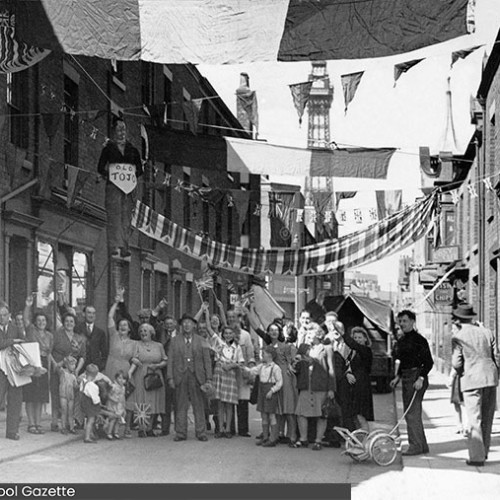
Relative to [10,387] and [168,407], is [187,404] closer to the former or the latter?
[168,407]

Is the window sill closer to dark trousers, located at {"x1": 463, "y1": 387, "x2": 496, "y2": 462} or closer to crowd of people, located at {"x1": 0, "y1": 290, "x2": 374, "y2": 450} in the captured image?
crowd of people, located at {"x1": 0, "y1": 290, "x2": 374, "y2": 450}

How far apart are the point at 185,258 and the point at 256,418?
2.83m

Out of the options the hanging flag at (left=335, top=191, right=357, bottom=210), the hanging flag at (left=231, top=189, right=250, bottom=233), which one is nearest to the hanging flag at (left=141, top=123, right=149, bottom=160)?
the hanging flag at (left=231, top=189, right=250, bottom=233)

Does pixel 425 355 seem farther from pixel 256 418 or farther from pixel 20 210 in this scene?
pixel 20 210

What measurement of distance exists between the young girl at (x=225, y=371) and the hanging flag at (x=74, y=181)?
205 centimetres

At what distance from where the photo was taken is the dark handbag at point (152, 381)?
961 centimetres

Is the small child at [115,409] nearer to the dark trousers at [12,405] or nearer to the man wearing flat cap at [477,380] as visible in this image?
the dark trousers at [12,405]

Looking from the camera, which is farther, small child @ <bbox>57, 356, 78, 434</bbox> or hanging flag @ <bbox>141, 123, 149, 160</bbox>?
hanging flag @ <bbox>141, 123, 149, 160</bbox>

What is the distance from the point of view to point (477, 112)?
47.9 feet

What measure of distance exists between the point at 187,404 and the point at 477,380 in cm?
320

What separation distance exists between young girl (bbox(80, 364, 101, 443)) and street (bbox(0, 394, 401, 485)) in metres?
0.18

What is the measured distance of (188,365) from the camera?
9.68 m

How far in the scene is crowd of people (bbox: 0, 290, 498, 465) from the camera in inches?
344

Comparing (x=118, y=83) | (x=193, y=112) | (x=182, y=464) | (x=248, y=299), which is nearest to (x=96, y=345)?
(x=248, y=299)
